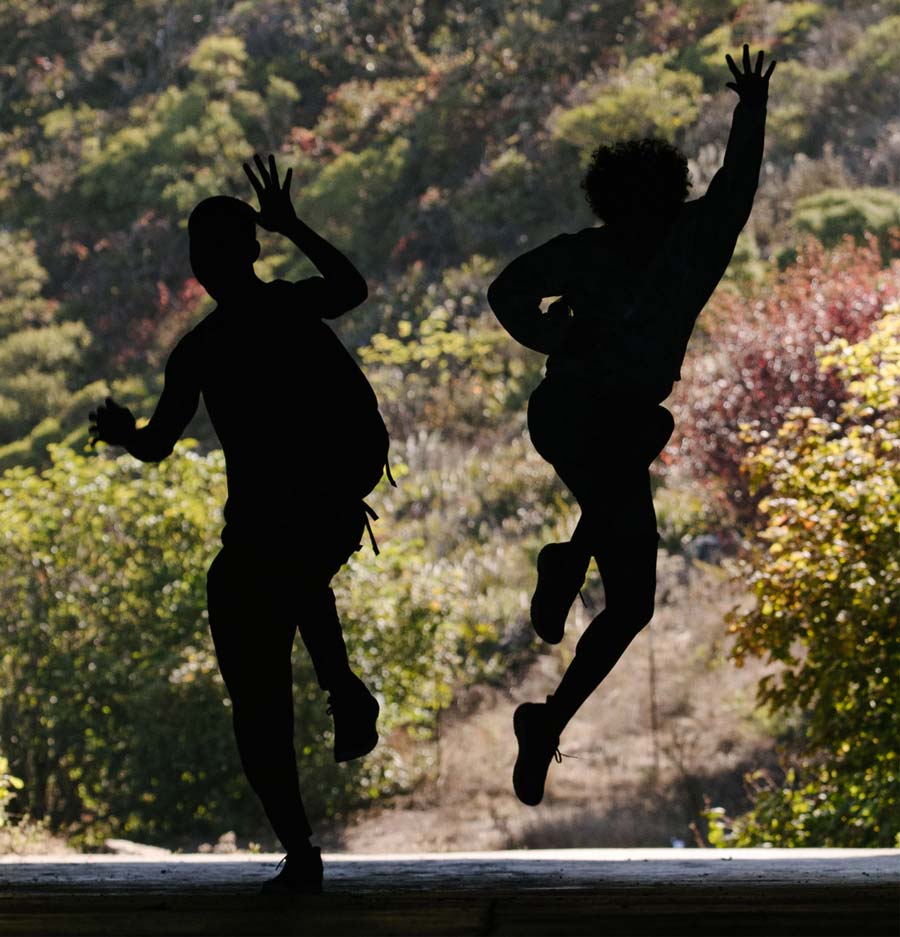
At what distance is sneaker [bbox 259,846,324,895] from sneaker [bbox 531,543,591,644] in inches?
25.5

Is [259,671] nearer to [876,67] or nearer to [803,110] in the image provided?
[803,110]

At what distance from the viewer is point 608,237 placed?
3.53 meters

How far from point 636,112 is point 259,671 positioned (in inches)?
681

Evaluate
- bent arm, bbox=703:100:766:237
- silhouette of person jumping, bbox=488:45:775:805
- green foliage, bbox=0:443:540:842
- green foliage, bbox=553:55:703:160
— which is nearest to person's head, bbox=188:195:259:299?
silhouette of person jumping, bbox=488:45:775:805

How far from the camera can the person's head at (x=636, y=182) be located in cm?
354

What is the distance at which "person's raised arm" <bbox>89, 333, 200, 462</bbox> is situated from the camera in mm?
3443

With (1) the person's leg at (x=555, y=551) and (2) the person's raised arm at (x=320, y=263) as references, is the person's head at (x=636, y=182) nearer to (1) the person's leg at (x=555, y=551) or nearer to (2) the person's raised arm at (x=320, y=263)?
(1) the person's leg at (x=555, y=551)

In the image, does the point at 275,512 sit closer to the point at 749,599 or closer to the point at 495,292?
the point at 495,292

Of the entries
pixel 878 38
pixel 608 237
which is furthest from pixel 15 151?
pixel 608 237

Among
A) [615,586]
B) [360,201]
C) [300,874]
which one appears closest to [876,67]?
[360,201]

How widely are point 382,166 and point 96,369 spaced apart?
455cm

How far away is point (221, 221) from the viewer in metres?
3.41

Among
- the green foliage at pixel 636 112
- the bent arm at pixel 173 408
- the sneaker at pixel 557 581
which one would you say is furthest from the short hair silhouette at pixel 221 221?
the green foliage at pixel 636 112

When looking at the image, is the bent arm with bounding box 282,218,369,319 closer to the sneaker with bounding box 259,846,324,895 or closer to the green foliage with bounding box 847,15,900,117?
the sneaker with bounding box 259,846,324,895
